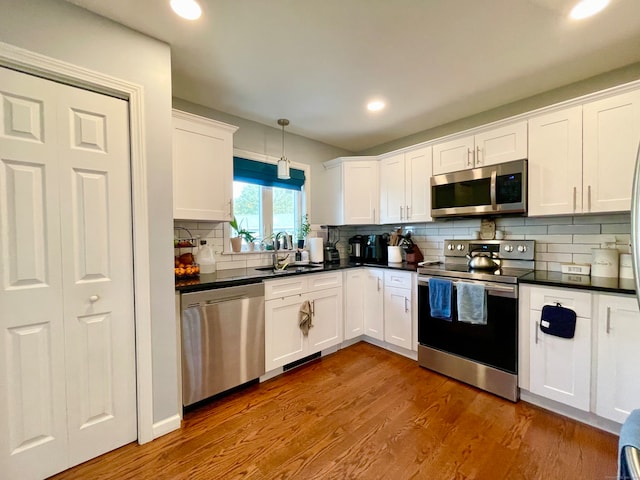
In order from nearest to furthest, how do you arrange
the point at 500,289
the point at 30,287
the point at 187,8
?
1. the point at 30,287
2. the point at 187,8
3. the point at 500,289

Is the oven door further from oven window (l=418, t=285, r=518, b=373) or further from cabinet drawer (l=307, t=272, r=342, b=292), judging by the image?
cabinet drawer (l=307, t=272, r=342, b=292)

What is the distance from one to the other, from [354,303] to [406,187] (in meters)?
1.44

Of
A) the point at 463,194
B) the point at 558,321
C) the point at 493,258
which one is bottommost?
the point at 558,321

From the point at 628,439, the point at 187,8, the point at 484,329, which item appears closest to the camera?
the point at 628,439

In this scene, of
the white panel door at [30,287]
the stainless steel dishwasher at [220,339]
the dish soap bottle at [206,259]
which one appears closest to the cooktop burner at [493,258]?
the stainless steel dishwasher at [220,339]

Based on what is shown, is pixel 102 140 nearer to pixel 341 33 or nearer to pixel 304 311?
pixel 341 33

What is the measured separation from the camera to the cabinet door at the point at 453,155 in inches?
104

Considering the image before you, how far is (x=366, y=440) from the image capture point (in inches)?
68.3

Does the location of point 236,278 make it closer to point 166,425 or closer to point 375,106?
point 166,425

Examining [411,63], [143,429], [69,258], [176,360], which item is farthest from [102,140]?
[411,63]

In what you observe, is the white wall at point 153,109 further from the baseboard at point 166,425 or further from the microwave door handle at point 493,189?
the microwave door handle at point 493,189

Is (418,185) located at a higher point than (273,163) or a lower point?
lower

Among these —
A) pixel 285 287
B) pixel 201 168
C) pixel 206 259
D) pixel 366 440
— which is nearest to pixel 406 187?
pixel 285 287

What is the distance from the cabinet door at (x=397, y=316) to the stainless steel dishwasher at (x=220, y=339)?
138 cm
